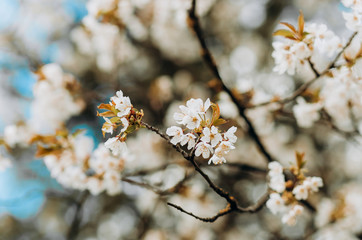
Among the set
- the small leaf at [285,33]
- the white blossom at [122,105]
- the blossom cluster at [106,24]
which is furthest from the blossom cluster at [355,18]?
the blossom cluster at [106,24]

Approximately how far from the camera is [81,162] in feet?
7.02

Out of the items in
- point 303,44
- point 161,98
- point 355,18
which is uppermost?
point 355,18

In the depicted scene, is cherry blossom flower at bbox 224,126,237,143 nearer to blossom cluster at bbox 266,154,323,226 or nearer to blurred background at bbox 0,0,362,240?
blossom cluster at bbox 266,154,323,226

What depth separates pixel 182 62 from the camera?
546cm

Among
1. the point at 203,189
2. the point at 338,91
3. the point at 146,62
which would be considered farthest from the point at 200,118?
the point at 146,62

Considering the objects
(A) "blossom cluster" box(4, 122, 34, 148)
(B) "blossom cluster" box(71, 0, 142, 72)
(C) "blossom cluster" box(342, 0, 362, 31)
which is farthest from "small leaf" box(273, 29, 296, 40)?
(A) "blossom cluster" box(4, 122, 34, 148)

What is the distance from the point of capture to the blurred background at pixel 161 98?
3.82 meters

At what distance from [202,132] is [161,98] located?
262cm

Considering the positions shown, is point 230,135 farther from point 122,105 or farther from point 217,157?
point 122,105

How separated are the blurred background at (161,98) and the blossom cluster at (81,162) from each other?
117 centimetres

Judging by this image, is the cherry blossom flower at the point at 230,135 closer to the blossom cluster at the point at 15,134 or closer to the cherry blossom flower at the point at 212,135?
the cherry blossom flower at the point at 212,135

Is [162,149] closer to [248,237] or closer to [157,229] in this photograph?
[157,229]

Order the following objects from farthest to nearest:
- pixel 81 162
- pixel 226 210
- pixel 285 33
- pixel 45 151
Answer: pixel 81 162 → pixel 45 151 → pixel 285 33 → pixel 226 210

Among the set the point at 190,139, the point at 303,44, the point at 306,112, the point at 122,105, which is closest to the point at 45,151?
the point at 122,105
